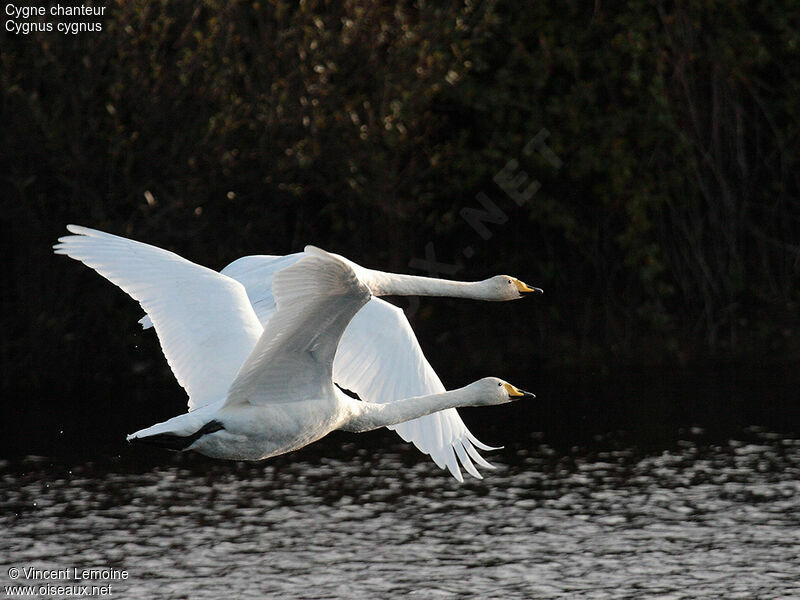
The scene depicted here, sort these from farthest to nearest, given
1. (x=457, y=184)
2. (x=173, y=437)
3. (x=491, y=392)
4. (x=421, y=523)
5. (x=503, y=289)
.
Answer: (x=457, y=184)
(x=421, y=523)
(x=503, y=289)
(x=491, y=392)
(x=173, y=437)

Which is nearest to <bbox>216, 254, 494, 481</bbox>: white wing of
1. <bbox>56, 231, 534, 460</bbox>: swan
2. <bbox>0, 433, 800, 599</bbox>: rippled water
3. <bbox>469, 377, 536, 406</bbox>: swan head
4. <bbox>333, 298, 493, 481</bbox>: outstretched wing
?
<bbox>333, 298, 493, 481</bbox>: outstretched wing

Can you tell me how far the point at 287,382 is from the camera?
7723mm

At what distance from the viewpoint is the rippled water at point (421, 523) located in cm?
1077

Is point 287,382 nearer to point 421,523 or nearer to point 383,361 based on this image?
point 383,361

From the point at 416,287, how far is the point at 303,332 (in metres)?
1.38

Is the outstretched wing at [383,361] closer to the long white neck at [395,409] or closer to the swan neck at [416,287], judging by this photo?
the swan neck at [416,287]

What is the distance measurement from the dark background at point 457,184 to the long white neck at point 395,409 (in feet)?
21.4

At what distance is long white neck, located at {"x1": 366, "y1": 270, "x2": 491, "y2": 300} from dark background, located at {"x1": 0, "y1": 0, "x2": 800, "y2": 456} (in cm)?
603

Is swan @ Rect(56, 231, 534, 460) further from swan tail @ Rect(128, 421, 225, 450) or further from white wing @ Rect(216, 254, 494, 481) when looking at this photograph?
white wing @ Rect(216, 254, 494, 481)

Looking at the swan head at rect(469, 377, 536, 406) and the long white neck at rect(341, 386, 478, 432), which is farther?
the swan head at rect(469, 377, 536, 406)

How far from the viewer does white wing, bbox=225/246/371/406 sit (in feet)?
21.3

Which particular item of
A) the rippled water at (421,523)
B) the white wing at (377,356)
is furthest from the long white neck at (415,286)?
the rippled water at (421,523)

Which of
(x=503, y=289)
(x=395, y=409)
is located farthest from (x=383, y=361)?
(x=395, y=409)

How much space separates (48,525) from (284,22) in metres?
8.22
